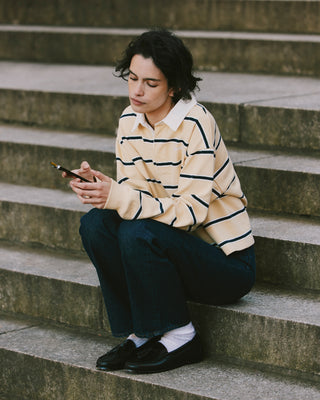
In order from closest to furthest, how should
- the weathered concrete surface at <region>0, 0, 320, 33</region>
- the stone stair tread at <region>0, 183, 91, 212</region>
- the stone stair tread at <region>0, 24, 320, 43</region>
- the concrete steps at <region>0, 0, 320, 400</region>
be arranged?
the concrete steps at <region>0, 0, 320, 400</region>
the stone stair tread at <region>0, 183, 91, 212</region>
the stone stair tread at <region>0, 24, 320, 43</region>
the weathered concrete surface at <region>0, 0, 320, 33</region>

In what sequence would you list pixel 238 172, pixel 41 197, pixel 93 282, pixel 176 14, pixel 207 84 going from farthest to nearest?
pixel 176 14 → pixel 207 84 → pixel 41 197 → pixel 238 172 → pixel 93 282

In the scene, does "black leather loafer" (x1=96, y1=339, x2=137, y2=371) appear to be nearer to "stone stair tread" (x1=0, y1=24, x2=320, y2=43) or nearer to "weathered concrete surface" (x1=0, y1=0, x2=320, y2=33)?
"stone stair tread" (x1=0, y1=24, x2=320, y2=43)

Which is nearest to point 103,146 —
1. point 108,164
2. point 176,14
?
point 108,164

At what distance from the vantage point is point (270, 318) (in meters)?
3.09

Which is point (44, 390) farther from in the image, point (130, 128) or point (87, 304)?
point (130, 128)

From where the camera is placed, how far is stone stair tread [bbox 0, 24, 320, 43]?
531cm

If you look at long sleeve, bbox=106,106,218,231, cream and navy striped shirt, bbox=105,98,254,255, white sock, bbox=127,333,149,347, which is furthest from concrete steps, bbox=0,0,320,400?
long sleeve, bbox=106,106,218,231

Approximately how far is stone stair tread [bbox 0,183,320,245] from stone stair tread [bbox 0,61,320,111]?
26.0 inches

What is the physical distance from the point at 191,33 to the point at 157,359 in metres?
3.25

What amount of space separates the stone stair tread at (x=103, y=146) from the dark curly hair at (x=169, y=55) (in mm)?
902

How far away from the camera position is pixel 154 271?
9.57 feet

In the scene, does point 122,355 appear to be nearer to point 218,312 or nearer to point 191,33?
point 218,312

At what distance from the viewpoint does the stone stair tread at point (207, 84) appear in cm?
432

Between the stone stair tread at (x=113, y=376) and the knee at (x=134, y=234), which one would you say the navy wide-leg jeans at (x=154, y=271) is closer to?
the knee at (x=134, y=234)
